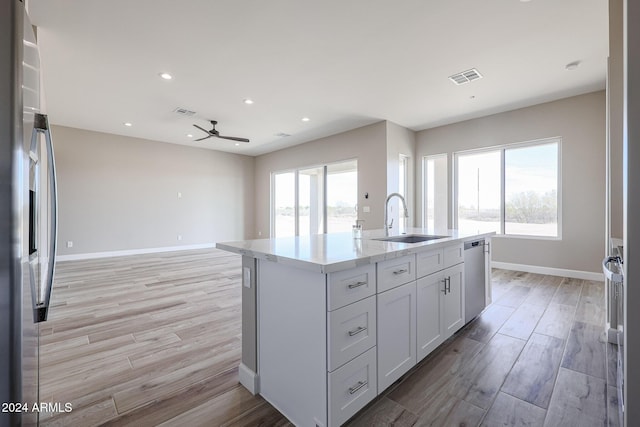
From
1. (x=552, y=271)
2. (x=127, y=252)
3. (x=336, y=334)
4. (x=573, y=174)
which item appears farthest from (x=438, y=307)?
(x=127, y=252)

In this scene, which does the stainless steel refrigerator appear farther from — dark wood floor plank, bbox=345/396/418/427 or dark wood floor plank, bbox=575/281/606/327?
dark wood floor plank, bbox=575/281/606/327

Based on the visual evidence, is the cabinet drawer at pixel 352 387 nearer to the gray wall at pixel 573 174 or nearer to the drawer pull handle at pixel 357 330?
the drawer pull handle at pixel 357 330

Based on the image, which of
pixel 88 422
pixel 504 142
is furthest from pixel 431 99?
pixel 88 422

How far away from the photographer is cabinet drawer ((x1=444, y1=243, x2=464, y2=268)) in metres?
2.23

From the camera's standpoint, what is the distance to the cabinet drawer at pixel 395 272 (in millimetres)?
1575

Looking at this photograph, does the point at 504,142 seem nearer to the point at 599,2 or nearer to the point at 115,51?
the point at 599,2

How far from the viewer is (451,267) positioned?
228cm

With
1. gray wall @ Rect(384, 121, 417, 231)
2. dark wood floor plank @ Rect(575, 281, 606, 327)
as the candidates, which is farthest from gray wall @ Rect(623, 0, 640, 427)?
gray wall @ Rect(384, 121, 417, 231)

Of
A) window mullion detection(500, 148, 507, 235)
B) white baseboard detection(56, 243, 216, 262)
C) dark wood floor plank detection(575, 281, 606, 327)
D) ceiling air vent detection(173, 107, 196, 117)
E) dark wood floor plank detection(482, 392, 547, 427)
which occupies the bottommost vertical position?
dark wood floor plank detection(482, 392, 547, 427)

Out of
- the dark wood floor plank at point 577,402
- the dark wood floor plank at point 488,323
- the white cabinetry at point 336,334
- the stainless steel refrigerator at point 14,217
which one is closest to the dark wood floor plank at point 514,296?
the dark wood floor plank at point 488,323

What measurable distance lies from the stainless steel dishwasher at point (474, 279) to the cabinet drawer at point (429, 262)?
21.0 inches

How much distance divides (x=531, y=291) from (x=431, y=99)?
3.13m

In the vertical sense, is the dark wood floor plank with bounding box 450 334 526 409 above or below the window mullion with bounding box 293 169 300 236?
below

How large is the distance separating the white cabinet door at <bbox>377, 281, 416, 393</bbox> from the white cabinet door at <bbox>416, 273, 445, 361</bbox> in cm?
8
